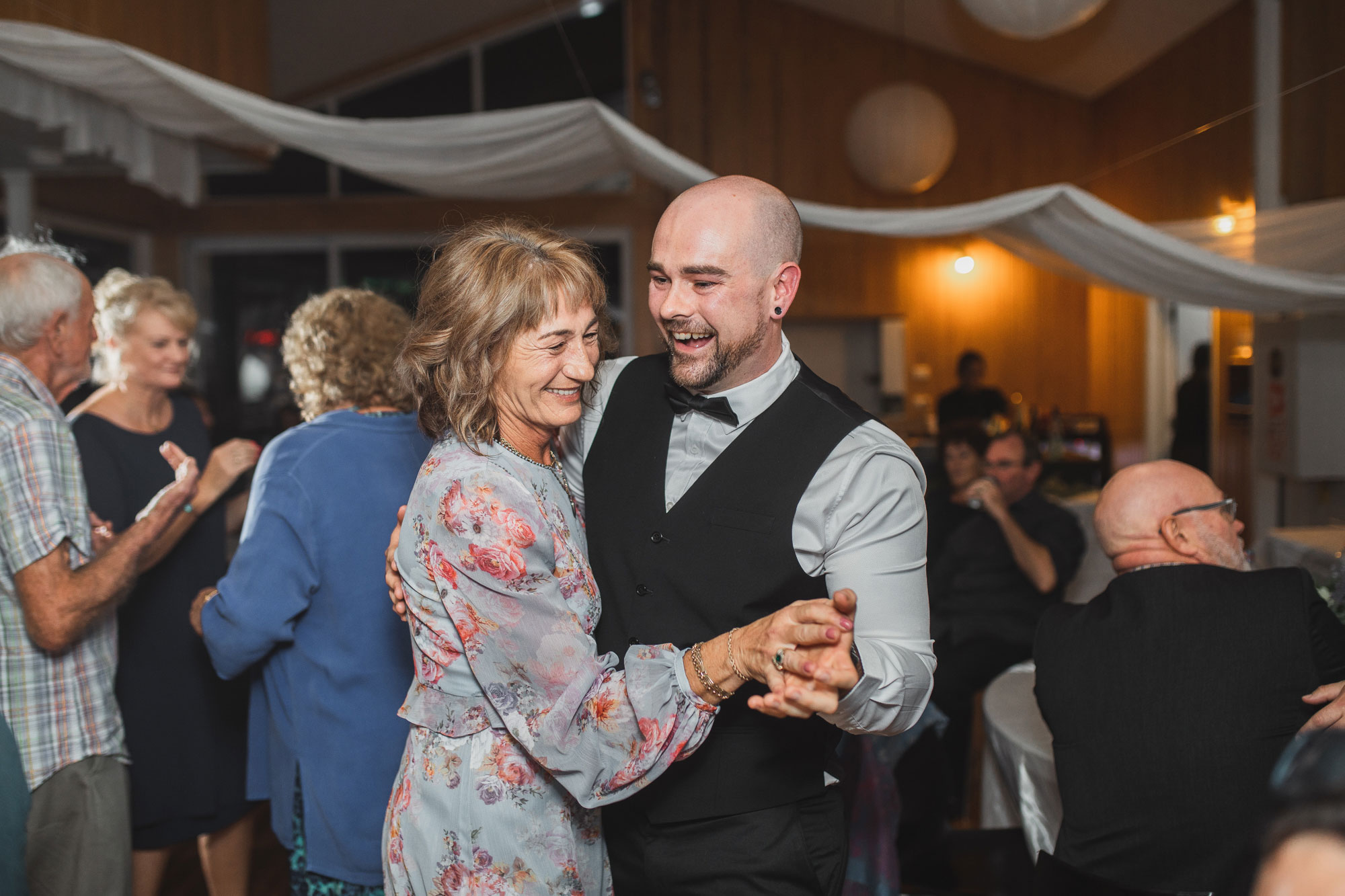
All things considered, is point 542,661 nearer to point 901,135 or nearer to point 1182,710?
point 1182,710

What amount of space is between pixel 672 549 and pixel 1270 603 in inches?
40.7

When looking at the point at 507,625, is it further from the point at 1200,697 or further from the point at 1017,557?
the point at 1017,557

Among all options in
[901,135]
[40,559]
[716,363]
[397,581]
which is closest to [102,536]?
[40,559]

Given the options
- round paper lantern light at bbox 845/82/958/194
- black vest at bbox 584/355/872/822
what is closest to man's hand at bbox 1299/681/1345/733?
black vest at bbox 584/355/872/822

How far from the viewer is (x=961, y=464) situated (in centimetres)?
373

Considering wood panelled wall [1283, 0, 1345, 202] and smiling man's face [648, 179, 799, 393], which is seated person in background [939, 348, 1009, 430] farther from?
smiling man's face [648, 179, 799, 393]

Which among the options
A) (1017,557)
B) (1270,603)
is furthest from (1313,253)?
(1270,603)

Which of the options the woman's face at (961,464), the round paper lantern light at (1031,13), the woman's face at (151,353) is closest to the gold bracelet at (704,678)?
the woman's face at (151,353)

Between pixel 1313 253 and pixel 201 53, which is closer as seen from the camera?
pixel 1313 253

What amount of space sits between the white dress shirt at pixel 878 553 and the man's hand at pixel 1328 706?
0.64 m

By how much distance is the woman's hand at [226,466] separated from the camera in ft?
7.50

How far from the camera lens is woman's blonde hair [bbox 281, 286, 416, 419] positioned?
1.97 m

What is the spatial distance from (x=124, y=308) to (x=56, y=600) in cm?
103

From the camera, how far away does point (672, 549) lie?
1.42 m
